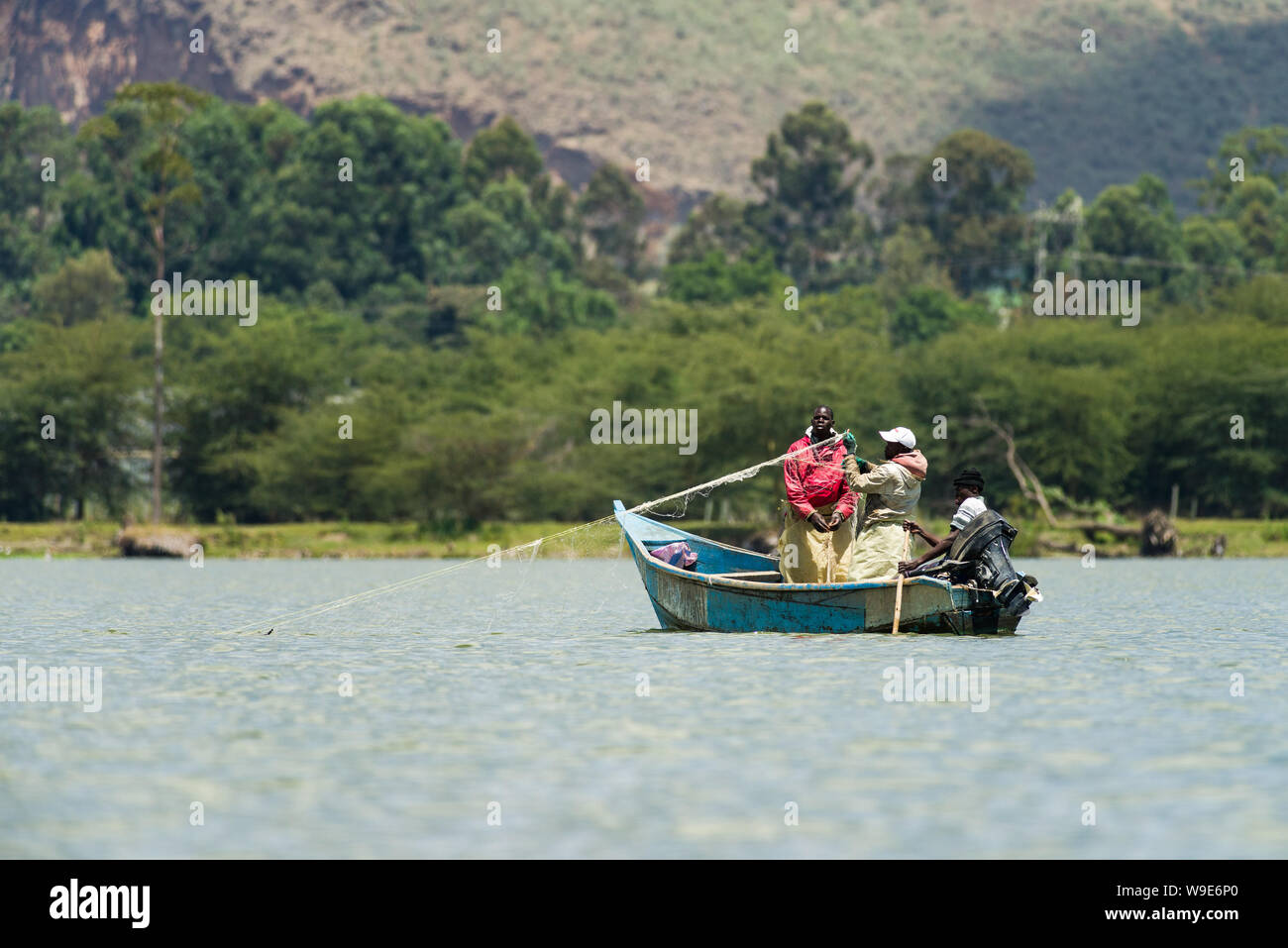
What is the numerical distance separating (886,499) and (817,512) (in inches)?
32.9

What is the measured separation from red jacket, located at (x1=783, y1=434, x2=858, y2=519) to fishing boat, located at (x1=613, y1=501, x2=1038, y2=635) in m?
0.96

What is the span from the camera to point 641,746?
14.7 meters

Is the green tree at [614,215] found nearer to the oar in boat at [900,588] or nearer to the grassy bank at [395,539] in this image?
the grassy bank at [395,539]

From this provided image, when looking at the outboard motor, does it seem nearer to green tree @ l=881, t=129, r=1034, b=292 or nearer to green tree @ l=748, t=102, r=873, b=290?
green tree @ l=881, t=129, r=1034, b=292

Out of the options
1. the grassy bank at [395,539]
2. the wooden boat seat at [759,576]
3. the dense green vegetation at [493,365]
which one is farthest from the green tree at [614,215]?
the wooden boat seat at [759,576]

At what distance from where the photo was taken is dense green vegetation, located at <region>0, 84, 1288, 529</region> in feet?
218

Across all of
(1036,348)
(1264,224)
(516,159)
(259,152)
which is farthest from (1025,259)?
(1036,348)

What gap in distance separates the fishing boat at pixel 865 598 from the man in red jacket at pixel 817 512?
2.08 feet

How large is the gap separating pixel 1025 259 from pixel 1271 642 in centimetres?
11194

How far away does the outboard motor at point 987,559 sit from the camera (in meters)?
21.9
